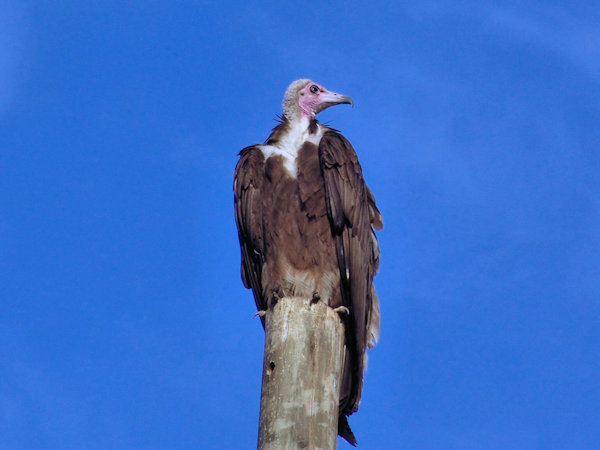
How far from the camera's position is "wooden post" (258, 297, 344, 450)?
16.9 feet

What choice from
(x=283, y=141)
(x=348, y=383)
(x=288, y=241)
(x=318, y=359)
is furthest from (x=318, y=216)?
(x=318, y=359)

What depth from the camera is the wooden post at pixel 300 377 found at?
516 centimetres

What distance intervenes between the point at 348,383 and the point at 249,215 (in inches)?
64.9

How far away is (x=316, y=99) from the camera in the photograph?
8688 mm

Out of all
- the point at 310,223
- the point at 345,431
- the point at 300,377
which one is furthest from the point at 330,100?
the point at 300,377

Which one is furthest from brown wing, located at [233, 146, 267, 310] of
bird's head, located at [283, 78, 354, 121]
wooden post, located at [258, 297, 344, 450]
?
wooden post, located at [258, 297, 344, 450]

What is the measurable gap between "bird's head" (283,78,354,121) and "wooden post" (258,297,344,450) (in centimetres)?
274

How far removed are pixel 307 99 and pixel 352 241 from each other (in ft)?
5.78

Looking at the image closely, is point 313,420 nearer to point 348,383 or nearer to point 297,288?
point 348,383

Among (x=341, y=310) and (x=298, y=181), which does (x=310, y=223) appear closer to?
(x=298, y=181)

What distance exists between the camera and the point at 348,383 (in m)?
6.62

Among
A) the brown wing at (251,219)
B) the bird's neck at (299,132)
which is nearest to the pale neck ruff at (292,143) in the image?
the bird's neck at (299,132)

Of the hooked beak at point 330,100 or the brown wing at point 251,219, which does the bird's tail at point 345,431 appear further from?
the hooked beak at point 330,100

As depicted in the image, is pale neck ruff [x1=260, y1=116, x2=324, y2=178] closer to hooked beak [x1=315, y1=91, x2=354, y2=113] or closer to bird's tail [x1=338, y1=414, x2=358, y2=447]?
hooked beak [x1=315, y1=91, x2=354, y2=113]
